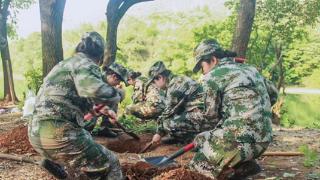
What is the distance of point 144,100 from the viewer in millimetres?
9109

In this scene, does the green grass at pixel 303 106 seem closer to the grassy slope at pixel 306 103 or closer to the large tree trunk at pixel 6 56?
the grassy slope at pixel 306 103

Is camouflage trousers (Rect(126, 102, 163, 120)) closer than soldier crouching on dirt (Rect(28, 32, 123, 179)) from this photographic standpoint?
No

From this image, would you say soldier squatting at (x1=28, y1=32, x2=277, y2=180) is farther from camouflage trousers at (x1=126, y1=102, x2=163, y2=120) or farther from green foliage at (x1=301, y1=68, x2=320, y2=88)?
green foliage at (x1=301, y1=68, x2=320, y2=88)

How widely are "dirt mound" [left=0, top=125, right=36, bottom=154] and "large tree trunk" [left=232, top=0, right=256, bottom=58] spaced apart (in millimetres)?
4115

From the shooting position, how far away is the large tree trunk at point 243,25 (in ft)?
27.3

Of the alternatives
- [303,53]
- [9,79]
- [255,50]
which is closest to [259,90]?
[9,79]

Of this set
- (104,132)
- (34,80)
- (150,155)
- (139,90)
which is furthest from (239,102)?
(34,80)

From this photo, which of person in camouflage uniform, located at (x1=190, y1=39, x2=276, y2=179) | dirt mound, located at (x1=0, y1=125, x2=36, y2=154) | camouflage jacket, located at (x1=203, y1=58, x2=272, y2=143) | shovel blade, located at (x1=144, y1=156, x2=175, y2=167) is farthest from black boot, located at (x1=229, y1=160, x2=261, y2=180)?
dirt mound, located at (x1=0, y1=125, x2=36, y2=154)

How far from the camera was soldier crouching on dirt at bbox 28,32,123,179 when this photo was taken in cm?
425

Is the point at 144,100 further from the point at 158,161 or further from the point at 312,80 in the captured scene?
the point at 312,80

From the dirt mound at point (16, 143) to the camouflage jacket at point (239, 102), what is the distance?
10.0ft

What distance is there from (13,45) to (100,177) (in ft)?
188

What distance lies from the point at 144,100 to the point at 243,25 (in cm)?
247

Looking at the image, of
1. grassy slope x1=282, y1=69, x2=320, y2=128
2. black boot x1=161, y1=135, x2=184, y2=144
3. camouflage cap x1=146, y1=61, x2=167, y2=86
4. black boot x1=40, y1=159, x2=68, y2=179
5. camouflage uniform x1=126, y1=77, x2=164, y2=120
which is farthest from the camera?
grassy slope x1=282, y1=69, x2=320, y2=128
